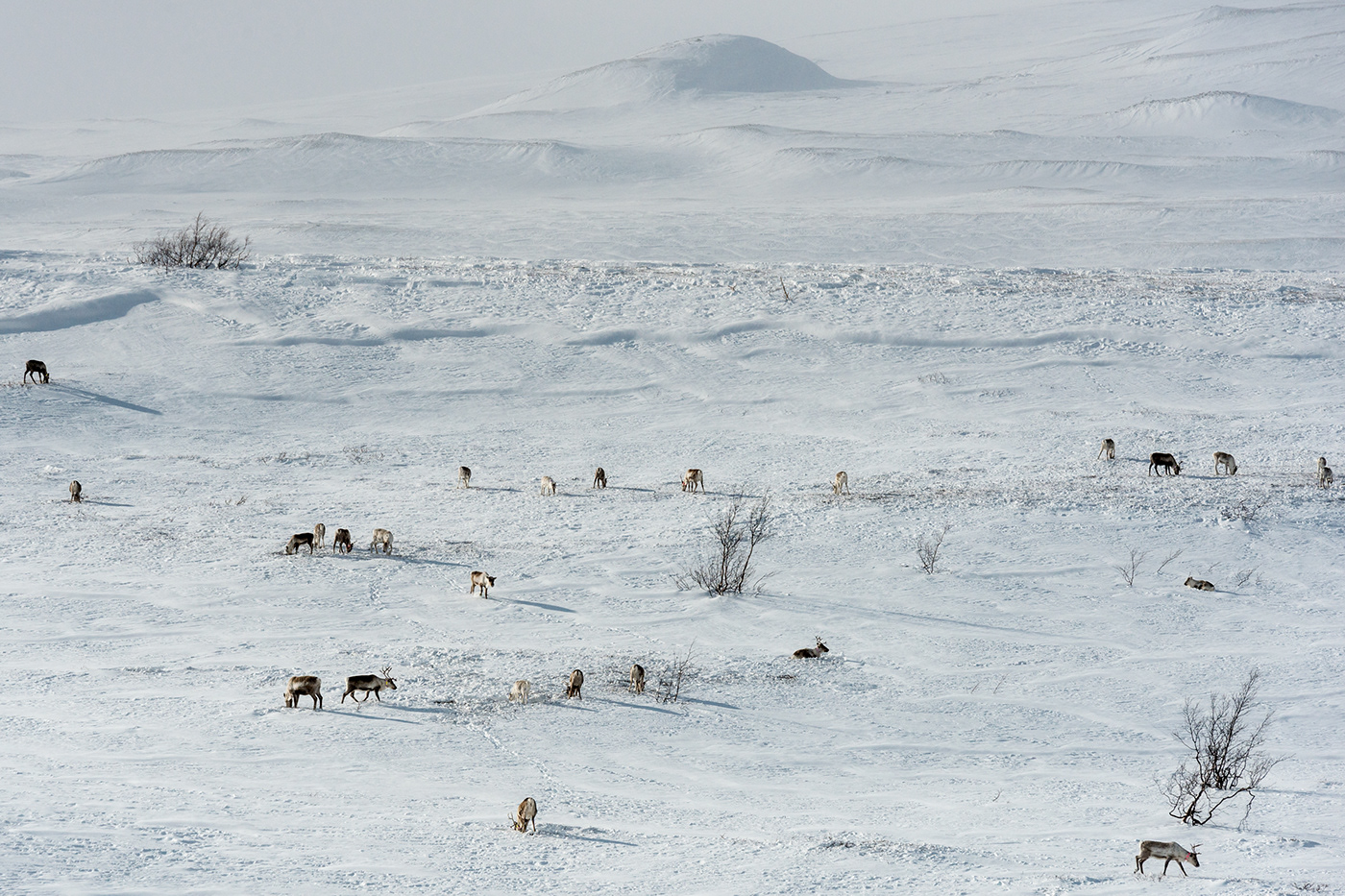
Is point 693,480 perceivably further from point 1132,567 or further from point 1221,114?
point 1221,114

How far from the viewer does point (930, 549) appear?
15258mm

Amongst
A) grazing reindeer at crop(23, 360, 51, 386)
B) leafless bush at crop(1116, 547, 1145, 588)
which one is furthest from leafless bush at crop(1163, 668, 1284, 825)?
grazing reindeer at crop(23, 360, 51, 386)

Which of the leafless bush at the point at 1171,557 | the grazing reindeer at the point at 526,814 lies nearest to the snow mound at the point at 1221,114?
the leafless bush at the point at 1171,557

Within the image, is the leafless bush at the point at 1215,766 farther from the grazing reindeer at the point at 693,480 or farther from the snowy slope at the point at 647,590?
the grazing reindeer at the point at 693,480

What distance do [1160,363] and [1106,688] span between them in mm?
16333

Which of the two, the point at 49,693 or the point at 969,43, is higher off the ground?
the point at 969,43

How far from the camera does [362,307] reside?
29141 millimetres

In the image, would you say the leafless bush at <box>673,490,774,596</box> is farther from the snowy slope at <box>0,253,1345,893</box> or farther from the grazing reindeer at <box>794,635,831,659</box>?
the grazing reindeer at <box>794,635,831,659</box>

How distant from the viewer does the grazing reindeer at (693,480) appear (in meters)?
18.0

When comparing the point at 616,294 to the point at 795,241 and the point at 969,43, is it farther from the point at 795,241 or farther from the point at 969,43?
the point at 969,43

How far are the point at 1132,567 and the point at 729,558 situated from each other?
5.24m

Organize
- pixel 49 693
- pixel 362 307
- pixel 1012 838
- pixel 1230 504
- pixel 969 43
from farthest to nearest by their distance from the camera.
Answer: pixel 969 43 < pixel 362 307 < pixel 1230 504 < pixel 49 693 < pixel 1012 838

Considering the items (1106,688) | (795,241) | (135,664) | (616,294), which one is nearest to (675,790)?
(1106,688)

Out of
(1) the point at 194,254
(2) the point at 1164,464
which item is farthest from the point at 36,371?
(2) the point at 1164,464
